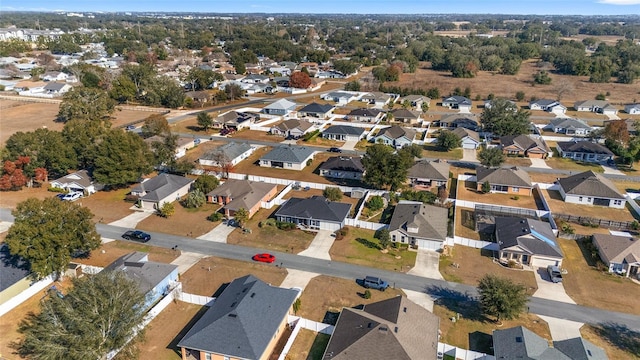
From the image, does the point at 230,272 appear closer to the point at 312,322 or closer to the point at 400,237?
the point at 312,322

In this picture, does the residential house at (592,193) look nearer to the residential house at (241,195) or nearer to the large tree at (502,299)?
the large tree at (502,299)

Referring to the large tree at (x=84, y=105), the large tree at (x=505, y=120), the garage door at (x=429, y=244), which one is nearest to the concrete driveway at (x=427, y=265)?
the garage door at (x=429, y=244)

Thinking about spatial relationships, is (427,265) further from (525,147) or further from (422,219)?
(525,147)

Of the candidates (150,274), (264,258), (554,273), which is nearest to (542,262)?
(554,273)

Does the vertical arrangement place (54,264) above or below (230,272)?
above

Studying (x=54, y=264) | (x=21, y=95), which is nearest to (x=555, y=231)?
(x=54, y=264)
